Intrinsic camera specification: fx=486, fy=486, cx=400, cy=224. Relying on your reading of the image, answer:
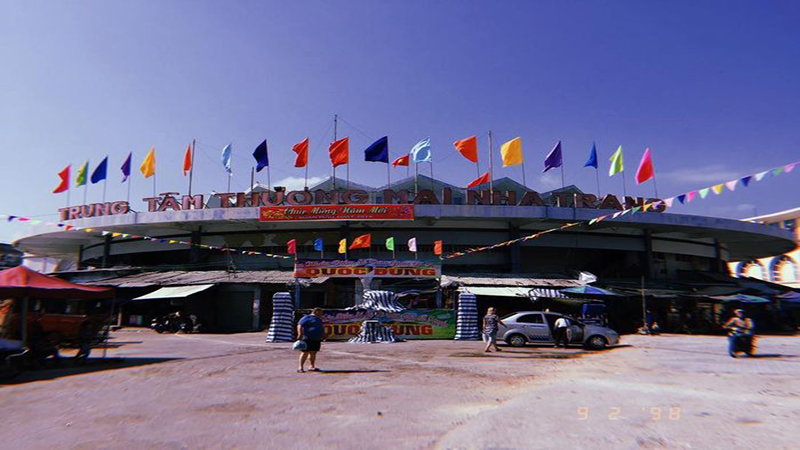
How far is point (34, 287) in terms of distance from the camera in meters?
11.4

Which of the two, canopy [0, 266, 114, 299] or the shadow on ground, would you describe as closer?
the shadow on ground

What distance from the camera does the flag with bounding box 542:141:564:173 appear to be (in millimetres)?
29475

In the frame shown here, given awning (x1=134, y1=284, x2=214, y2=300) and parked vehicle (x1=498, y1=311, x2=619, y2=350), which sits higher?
awning (x1=134, y1=284, x2=214, y2=300)

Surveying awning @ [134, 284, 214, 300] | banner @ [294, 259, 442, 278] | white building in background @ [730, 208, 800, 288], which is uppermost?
white building in background @ [730, 208, 800, 288]

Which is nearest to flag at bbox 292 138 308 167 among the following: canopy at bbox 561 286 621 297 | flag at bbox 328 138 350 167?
flag at bbox 328 138 350 167

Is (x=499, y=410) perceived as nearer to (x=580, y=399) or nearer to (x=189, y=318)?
(x=580, y=399)

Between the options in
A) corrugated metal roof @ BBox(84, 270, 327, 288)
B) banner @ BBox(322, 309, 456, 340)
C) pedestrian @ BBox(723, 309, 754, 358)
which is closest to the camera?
pedestrian @ BBox(723, 309, 754, 358)

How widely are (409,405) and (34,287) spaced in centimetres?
974

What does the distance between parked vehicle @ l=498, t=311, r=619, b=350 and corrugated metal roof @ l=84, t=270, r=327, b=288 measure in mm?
13406

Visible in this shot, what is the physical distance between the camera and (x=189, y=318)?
86.1ft

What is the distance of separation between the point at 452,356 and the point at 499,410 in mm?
7978

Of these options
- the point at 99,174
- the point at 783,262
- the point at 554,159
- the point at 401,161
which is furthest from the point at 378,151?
the point at 783,262

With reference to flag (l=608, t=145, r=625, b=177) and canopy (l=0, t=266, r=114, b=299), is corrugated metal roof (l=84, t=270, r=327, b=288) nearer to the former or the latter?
canopy (l=0, t=266, r=114, b=299)

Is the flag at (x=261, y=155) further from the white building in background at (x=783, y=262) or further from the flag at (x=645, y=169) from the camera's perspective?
the white building in background at (x=783, y=262)
